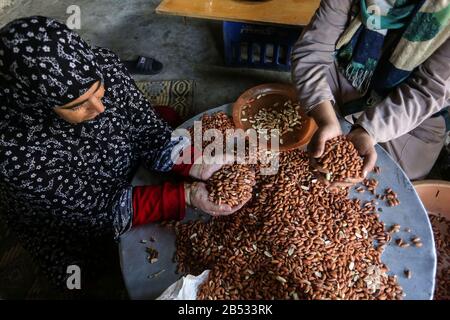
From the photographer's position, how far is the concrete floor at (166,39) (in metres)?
2.81

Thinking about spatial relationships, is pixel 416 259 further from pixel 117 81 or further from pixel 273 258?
pixel 117 81

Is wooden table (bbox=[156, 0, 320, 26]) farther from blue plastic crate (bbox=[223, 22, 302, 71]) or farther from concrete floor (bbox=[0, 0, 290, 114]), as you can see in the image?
concrete floor (bbox=[0, 0, 290, 114])

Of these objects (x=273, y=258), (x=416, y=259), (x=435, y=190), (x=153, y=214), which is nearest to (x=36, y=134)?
(x=153, y=214)

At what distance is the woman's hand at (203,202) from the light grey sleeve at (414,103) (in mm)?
612

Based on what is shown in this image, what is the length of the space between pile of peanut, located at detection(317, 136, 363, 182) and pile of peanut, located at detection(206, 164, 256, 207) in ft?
0.86

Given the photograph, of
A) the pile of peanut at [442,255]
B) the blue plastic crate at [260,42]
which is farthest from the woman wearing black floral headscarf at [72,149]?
the blue plastic crate at [260,42]

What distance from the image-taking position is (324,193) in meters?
1.32

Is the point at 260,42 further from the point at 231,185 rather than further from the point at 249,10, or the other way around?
the point at 231,185

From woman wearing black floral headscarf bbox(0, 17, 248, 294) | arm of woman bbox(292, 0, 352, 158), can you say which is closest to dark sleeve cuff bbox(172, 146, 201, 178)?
woman wearing black floral headscarf bbox(0, 17, 248, 294)

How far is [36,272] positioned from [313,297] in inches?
59.3

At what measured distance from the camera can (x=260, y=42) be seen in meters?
2.62

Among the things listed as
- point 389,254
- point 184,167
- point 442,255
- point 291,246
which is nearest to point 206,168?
point 184,167

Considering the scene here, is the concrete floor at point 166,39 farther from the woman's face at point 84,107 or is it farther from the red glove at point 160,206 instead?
the woman's face at point 84,107

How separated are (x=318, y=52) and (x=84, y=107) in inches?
40.7
